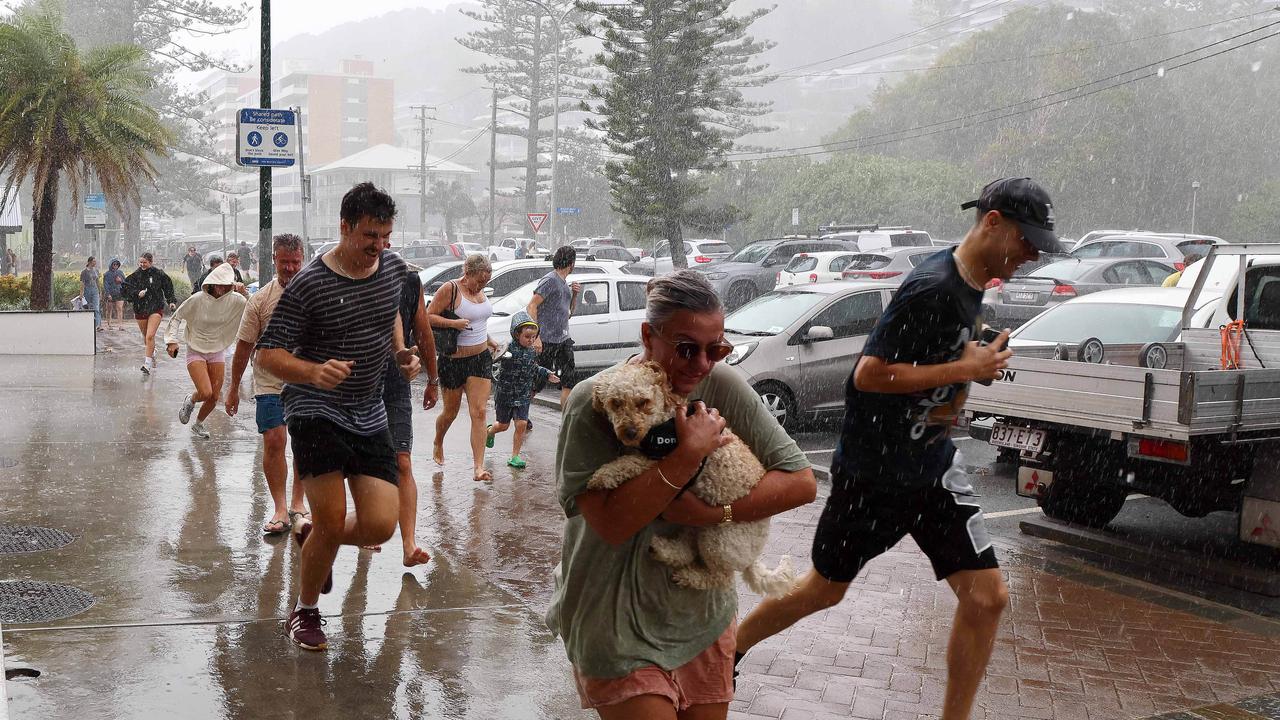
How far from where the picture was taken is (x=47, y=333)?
1886 cm

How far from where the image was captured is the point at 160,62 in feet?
240

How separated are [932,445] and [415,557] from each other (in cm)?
335

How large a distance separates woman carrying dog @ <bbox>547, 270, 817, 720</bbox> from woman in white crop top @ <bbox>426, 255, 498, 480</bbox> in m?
6.30

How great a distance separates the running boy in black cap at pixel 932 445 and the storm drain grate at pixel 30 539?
15.0 feet

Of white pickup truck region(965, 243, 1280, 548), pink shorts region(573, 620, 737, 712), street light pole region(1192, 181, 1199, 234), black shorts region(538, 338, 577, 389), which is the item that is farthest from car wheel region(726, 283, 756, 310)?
street light pole region(1192, 181, 1199, 234)

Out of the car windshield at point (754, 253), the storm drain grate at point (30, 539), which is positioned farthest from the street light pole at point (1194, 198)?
the storm drain grate at point (30, 539)

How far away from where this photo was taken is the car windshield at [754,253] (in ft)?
99.9

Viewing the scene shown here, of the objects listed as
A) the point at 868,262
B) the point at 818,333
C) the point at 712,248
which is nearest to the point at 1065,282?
the point at 868,262

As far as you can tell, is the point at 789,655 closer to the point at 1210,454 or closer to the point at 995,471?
the point at 1210,454

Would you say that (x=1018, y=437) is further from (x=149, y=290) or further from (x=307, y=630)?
(x=149, y=290)

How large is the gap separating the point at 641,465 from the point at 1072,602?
4661 millimetres

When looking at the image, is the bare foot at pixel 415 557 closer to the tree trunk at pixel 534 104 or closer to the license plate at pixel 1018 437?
A: the license plate at pixel 1018 437

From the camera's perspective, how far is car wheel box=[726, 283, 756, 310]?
2828cm

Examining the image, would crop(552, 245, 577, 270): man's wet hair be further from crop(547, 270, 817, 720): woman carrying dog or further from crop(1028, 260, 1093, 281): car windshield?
crop(1028, 260, 1093, 281): car windshield
